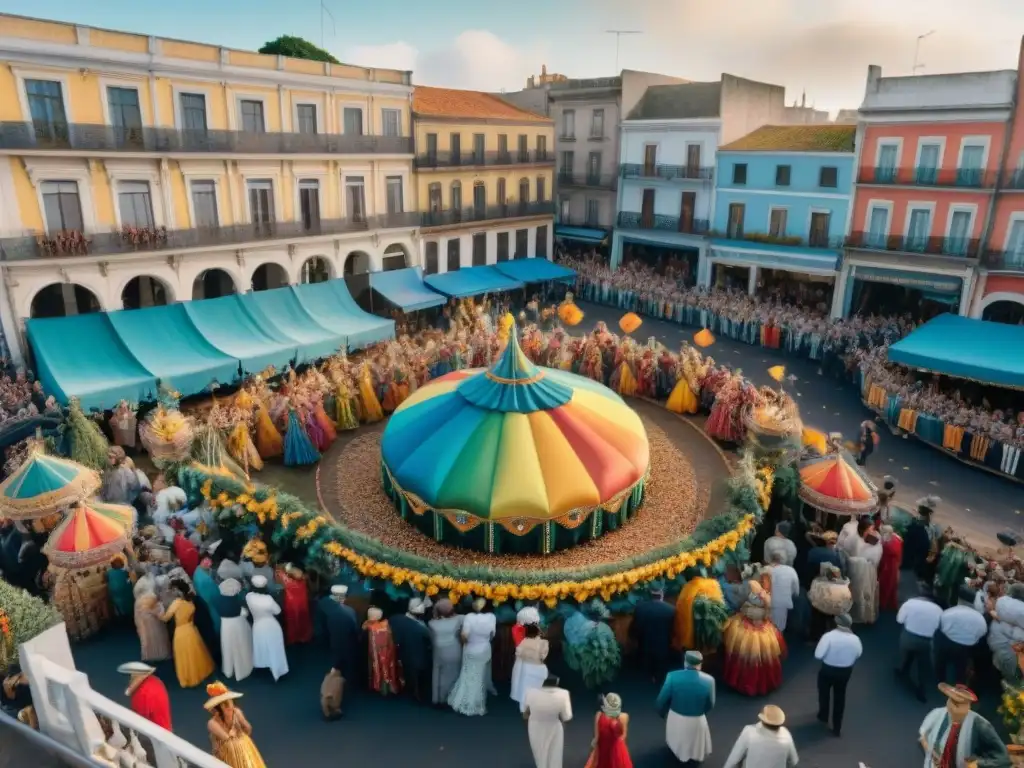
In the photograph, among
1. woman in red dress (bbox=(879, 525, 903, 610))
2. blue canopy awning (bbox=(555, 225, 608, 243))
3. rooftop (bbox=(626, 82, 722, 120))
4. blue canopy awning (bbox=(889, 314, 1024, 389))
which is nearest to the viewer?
woman in red dress (bbox=(879, 525, 903, 610))

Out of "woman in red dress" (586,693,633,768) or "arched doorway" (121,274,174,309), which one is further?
"arched doorway" (121,274,174,309)

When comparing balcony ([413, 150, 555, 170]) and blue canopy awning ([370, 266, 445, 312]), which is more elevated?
balcony ([413, 150, 555, 170])

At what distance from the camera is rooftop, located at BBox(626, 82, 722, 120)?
30.9 metres

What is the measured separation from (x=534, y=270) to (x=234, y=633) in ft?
77.7

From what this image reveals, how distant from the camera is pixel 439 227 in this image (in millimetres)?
28438

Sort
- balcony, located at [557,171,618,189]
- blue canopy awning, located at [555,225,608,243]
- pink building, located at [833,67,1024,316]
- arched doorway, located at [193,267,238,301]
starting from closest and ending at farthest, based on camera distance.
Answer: pink building, located at [833,67,1024,316] < arched doorway, located at [193,267,238,301] < balcony, located at [557,171,618,189] < blue canopy awning, located at [555,225,608,243]

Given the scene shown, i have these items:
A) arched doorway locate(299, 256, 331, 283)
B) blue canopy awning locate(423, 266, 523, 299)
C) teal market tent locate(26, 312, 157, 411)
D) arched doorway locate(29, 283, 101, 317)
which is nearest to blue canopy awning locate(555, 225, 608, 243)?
blue canopy awning locate(423, 266, 523, 299)

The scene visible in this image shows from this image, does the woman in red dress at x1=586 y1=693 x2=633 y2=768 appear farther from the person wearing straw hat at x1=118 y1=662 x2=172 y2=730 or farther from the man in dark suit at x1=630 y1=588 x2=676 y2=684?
the person wearing straw hat at x1=118 y1=662 x2=172 y2=730

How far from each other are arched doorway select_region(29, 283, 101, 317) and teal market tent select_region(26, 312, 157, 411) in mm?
2982

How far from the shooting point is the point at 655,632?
10016 mm

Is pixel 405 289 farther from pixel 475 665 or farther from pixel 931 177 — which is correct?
pixel 475 665

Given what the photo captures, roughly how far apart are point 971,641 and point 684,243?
81.0ft

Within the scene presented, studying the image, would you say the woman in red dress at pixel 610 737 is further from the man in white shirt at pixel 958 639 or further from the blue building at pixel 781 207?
the blue building at pixel 781 207

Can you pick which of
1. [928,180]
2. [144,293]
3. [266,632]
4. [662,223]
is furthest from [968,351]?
[144,293]
